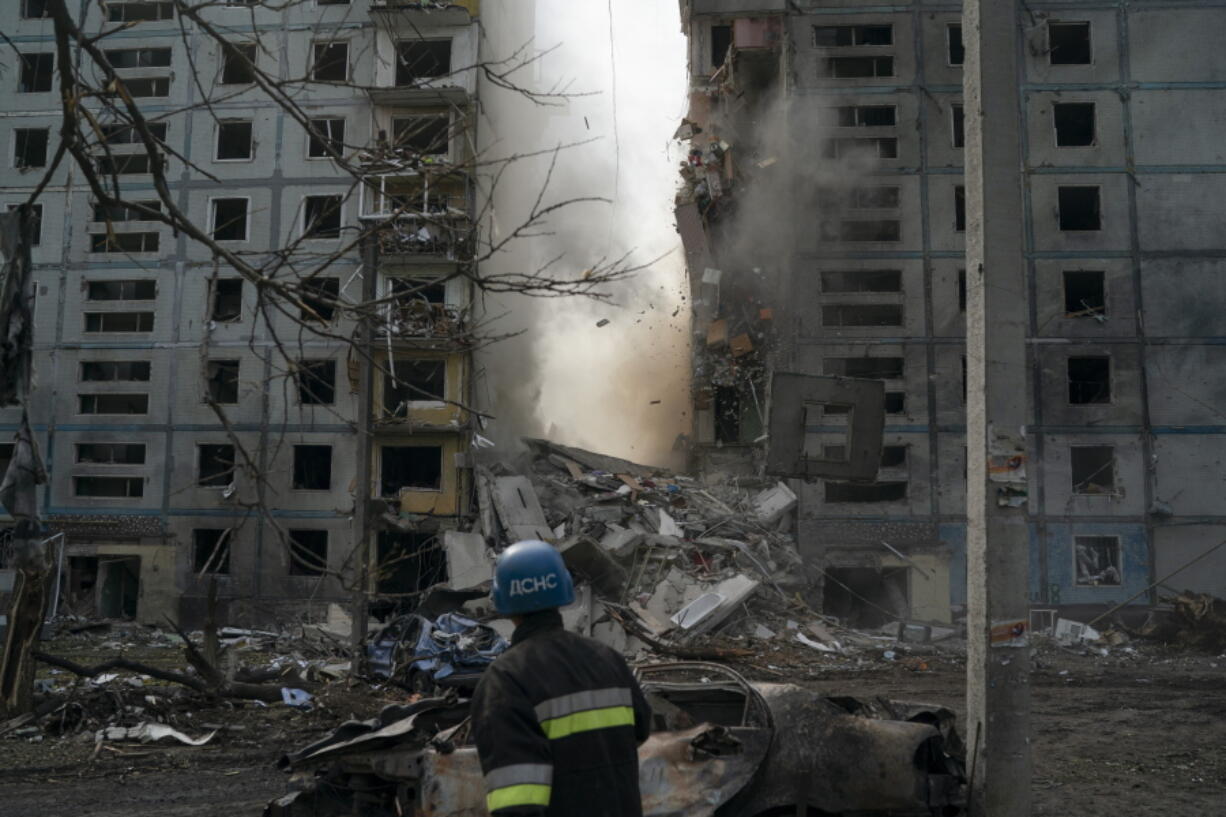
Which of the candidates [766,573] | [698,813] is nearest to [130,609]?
[766,573]

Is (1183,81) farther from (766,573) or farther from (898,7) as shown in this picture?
(766,573)

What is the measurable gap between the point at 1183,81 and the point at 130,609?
34.9 metres

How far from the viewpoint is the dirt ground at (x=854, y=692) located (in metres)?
7.75

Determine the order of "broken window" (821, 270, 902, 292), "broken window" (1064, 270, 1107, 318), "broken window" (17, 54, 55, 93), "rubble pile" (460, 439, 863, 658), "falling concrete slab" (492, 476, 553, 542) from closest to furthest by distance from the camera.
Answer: "rubble pile" (460, 439, 863, 658) → "falling concrete slab" (492, 476, 553, 542) → "broken window" (1064, 270, 1107, 318) → "broken window" (821, 270, 902, 292) → "broken window" (17, 54, 55, 93)

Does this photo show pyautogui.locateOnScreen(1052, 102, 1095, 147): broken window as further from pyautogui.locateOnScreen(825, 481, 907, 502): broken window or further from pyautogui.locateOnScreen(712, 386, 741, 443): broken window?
pyautogui.locateOnScreen(712, 386, 741, 443): broken window

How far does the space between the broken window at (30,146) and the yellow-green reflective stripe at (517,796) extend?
34710 mm

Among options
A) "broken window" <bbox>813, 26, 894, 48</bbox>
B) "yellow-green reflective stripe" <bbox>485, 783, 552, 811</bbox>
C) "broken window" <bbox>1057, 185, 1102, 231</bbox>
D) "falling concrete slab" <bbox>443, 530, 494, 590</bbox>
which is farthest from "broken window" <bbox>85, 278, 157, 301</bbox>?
"yellow-green reflective stripe" <bbox>485, 783, 552, 811</bbox>

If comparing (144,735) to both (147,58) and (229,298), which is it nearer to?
(229,298)

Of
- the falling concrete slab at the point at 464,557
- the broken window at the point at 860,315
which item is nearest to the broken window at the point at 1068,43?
the broken window at the point at 860,315

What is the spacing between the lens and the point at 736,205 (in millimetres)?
28859

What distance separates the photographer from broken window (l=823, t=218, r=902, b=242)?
90.5 ft

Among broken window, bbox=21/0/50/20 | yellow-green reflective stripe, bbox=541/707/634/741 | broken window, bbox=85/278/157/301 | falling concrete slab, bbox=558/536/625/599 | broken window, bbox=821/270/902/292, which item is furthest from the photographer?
broken window, bbox=21/0/50/20

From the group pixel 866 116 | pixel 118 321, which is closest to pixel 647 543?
pixel 866 116

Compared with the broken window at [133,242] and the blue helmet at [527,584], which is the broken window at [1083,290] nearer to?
the blue helmet at [527,584]
